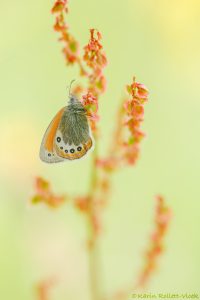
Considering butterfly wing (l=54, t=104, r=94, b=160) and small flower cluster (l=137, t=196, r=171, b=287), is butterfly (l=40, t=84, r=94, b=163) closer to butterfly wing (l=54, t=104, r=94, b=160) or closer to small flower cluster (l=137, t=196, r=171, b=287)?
butterfly wing (l=54, t=104, r=94, b=160)

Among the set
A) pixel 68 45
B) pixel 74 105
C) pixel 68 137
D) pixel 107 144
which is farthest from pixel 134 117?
pixel 107 144

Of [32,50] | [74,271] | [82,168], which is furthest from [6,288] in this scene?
[32,50]

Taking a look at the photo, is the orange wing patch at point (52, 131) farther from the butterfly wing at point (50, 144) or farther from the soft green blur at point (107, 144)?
the soft green blur at point (107, 144)

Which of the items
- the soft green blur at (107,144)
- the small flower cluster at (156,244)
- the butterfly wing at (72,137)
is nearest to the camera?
the small flower cluster at (156,244)

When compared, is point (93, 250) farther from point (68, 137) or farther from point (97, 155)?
point (68, 137)

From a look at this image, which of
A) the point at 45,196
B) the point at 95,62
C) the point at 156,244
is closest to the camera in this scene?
the point at 95,62

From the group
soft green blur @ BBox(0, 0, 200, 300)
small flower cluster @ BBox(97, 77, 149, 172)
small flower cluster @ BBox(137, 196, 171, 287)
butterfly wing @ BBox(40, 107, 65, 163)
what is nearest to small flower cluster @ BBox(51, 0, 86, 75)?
small flower cluster @ BBox(97, 77, 149, 172)

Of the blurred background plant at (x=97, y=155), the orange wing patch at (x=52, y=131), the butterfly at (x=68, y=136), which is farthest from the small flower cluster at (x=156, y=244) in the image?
the orange wing patch at (x=52, y=131)
